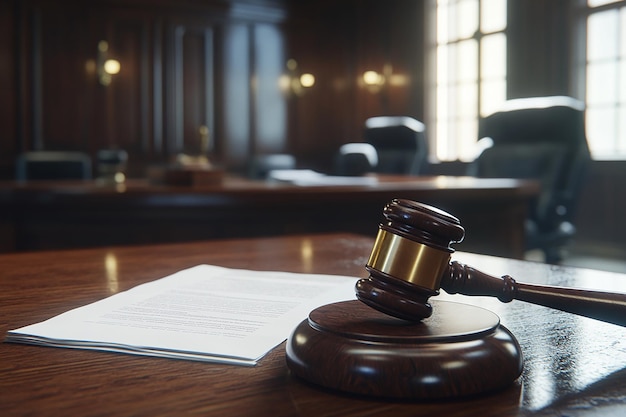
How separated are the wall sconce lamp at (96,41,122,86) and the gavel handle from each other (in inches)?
298

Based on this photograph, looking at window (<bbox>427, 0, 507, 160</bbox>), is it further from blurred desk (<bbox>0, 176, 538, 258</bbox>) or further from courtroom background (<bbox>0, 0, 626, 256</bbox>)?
blurred desk (<bbox>0, 176, 538, 258</bbox>)

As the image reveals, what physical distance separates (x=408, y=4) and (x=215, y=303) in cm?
804

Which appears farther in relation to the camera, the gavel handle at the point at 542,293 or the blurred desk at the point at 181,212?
the blurred desk at the point at 181,212

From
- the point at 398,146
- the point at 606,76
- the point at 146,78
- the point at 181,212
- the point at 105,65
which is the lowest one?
the point at 181,212

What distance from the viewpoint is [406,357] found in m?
0.40

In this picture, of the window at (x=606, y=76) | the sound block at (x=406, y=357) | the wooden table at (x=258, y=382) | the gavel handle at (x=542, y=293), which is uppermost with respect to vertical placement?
the window at (x=606, y=76)

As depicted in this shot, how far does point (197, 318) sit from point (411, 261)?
0.80 feet

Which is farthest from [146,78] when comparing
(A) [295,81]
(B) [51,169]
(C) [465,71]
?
(C) [465,71]

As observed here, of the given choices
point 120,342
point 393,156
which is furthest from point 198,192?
point 393,156

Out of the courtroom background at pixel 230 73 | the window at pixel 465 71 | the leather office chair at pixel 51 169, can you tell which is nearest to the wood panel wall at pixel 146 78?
the courtroom background at pixel 230 73

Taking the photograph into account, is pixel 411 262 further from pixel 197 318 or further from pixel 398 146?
pixel 398 146

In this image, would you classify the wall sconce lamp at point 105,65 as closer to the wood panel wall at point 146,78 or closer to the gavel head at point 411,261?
the wood panel wall at point 146,78

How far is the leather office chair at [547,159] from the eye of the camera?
3.97 metres

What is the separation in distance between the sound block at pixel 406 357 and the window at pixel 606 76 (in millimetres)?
5922
